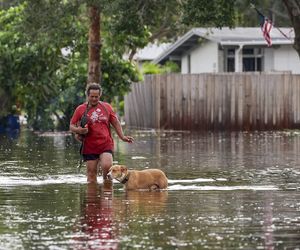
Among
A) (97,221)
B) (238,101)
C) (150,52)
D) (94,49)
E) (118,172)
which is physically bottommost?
(97,221)

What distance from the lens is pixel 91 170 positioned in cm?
1836

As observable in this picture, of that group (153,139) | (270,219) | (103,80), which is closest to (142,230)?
(270,219)

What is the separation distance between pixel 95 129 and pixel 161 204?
10.0 ft

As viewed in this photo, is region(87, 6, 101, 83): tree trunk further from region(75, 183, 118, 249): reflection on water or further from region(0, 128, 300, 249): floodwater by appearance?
region(75, 183, 118, 249): reflection on water

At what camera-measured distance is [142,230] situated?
12492 mm

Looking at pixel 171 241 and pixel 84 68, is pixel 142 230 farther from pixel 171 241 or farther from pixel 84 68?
pixel 84 68

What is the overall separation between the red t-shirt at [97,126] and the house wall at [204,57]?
1313 inches

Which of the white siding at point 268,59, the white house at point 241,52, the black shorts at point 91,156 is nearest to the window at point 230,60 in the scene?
the white house at point 241,52

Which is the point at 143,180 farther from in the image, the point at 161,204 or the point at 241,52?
the point at 241,52

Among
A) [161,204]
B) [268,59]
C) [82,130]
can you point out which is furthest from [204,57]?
[161,204]

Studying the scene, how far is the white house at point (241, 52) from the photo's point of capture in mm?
49656

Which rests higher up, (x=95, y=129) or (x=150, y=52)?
(x=150, y=52)

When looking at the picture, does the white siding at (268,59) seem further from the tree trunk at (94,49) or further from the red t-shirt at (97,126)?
the red t-shirt at (97,126)

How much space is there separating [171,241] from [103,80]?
2839cm
